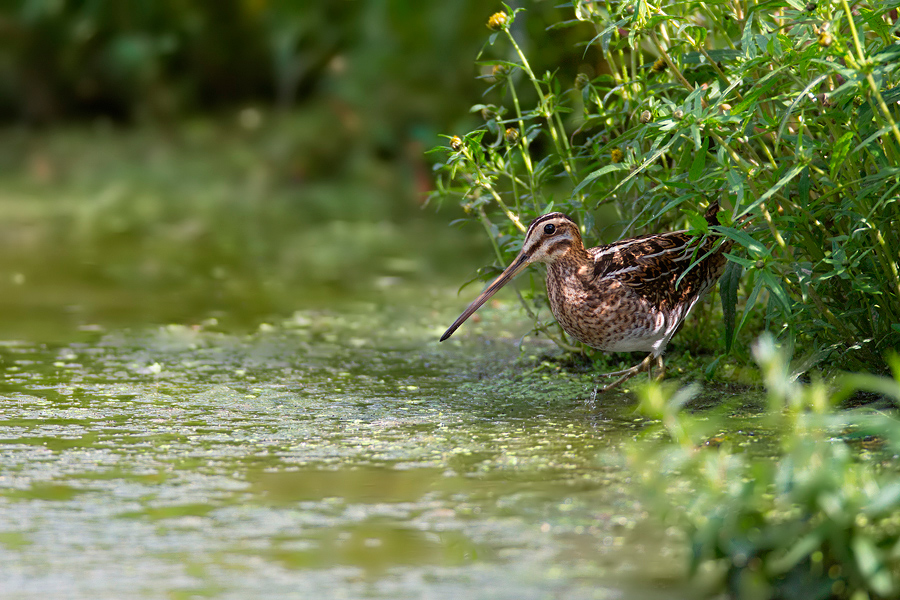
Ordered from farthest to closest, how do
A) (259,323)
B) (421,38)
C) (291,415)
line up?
(421,38) < (259,323) < (291,415)

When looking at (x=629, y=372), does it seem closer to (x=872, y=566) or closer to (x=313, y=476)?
(x=313, y=476)

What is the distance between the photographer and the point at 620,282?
3820 millimetres

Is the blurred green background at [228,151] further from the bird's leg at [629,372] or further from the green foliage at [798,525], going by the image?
the green foliage at [798,525]

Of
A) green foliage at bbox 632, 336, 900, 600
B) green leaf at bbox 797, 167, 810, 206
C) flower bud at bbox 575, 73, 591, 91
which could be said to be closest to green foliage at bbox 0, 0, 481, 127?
flower bud at bbox 575, 73, 591, 91

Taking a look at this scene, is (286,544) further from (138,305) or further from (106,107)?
(106,107)

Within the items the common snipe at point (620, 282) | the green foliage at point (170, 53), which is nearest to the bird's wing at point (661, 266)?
the common snipe at point (620, 282)

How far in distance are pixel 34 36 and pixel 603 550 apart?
33.7ft

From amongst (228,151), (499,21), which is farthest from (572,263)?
(228,151)

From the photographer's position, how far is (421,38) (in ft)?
33.9

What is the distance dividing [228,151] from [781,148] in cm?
707

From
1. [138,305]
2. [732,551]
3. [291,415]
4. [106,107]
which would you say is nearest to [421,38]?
[106,107]

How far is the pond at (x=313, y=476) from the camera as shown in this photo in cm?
240

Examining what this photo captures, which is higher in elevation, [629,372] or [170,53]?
[170,53]

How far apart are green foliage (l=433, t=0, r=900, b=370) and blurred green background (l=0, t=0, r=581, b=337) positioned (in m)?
2.25
